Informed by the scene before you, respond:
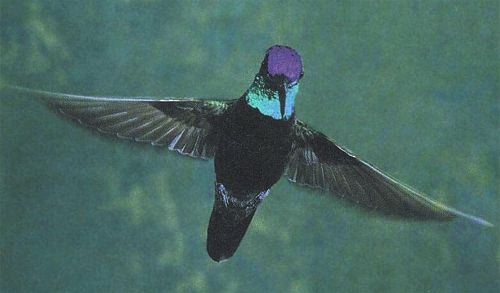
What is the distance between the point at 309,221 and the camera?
1167 mm

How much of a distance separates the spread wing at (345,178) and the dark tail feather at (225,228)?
2.3 inches

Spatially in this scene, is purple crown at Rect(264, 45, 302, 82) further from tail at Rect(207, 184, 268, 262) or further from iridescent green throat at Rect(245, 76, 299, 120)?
tail at Rect(207, 184, 268, 262)

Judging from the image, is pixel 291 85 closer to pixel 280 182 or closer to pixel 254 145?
pixel 254 145

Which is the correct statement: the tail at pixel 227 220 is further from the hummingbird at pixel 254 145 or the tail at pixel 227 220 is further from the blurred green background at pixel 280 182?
the blurred green background at pixel 280 182

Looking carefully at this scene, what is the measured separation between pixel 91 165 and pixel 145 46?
8.8 inches

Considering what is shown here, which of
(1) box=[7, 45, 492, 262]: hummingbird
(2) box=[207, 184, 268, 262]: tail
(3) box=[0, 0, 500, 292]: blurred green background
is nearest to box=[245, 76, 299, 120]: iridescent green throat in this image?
(1) box=[7, 45, 492, 262]: hummingbird

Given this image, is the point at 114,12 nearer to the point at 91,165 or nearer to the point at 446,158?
the point at 91,165

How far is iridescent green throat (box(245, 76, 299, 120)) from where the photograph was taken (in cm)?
46

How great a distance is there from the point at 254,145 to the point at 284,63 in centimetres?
10

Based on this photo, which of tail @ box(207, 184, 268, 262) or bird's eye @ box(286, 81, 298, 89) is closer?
bird's eye @ box(286, 81, 298, 89)

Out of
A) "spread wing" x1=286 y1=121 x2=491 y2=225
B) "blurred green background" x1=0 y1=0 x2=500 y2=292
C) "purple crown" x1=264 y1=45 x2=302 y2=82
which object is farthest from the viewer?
"blurred green background" x1=0 y1=0 x2=500 y2=292

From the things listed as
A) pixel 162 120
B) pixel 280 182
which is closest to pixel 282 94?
pixel 162 120

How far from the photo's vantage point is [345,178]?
1.98ft

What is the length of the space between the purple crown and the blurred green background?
2.32ft
